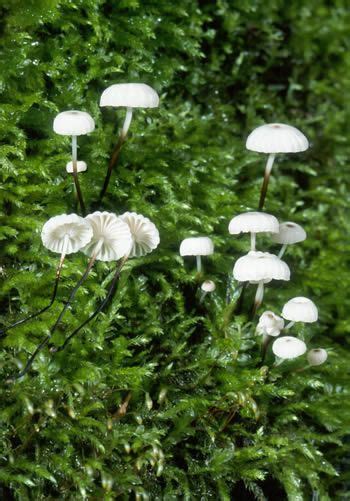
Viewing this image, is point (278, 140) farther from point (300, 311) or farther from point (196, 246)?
point (300, 311)

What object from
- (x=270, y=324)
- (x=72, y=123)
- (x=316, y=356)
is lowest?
(x=316, y=356)

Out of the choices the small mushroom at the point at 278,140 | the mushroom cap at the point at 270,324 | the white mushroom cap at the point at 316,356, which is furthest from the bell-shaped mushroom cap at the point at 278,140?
the white mushroom cap at the point at 316,356

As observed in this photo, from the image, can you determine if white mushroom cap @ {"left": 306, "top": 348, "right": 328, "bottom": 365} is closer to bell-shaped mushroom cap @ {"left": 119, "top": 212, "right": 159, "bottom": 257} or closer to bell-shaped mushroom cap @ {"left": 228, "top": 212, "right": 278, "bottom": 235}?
bell-shaped mushroom cap @ {"left": 228, "top": 212, "right": 278, "bottom": 235}

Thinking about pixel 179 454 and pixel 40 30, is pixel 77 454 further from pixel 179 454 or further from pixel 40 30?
pixel 40 30

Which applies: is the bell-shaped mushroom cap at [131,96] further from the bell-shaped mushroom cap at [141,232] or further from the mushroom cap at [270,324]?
the mushroom cap at [270,324]

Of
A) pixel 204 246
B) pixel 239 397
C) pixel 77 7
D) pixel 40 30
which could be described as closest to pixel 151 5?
pixel 77 7

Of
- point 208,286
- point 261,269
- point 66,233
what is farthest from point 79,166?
point 261,269
